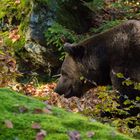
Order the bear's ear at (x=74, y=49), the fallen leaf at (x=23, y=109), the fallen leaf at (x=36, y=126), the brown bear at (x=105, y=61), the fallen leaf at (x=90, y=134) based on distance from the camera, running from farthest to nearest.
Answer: the bear's ear at (x=74, y=49)
the brown bear at (x=105, y=61)
the fallen leaf at (x=23, y=109)
the fallen leaf at (x=90, y=134)
the fallen leaf at (x=36, y=126)

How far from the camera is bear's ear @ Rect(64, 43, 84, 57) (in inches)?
314

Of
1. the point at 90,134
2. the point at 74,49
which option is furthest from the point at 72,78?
the point at 90,134

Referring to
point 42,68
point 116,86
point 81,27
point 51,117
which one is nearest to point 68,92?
point 116,86

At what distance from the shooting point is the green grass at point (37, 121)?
2.81 meters

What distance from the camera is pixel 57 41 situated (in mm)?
10625

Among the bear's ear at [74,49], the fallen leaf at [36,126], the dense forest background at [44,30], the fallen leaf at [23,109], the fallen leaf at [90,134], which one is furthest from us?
the dense forest background at [44,30]

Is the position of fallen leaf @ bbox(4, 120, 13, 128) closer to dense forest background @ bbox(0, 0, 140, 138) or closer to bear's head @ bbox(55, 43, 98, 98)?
bear's head @ bbox(55, 43, 98, 98)

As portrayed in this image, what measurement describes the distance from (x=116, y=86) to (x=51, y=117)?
459 centimetres

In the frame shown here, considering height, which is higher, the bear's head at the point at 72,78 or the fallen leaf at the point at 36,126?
the fallen leaf at the point at 36,126

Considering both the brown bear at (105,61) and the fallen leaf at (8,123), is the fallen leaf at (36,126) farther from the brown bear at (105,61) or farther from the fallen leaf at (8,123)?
the brown bear at (105,61)

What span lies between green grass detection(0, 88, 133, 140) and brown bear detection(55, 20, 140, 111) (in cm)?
368

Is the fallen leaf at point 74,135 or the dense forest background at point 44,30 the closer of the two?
the fallen leaf at point 74,135

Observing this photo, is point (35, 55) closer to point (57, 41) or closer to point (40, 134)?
point (57, 41)

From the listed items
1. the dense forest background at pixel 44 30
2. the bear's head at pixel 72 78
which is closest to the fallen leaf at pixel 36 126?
Result: the bear's head at pixel 72 78
